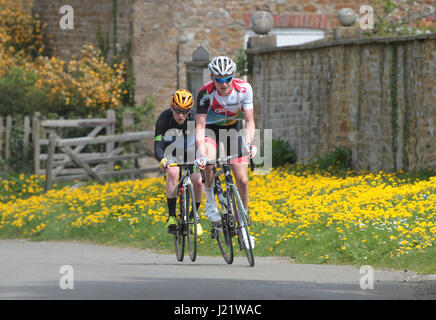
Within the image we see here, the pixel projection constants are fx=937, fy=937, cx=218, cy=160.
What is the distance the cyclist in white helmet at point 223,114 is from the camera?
9.52 metres

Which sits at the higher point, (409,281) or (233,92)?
(233,92)

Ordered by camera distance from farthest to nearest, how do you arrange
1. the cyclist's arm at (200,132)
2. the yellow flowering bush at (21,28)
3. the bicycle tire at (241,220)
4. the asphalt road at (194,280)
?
the yellow flowering bush at (21,28)
the cyclist's arm at (200,132)
the bicycle tire at (241,220)
the asphalt road at (194,280)

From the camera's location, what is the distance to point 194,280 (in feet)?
27.8

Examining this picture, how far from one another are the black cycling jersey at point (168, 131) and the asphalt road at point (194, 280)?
1.29 m

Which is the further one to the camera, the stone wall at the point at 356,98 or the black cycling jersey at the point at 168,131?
the stone wall at the point at 356,98

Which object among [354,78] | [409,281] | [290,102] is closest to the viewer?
[409,281]

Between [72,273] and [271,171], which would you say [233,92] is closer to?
[72,273]

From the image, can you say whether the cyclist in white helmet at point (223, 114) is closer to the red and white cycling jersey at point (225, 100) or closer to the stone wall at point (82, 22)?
the red and white cycling jersey at point (225, 100)

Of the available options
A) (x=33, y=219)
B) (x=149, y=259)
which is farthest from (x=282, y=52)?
(x=149, y=259)

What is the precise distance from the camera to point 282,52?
18656 millimetres

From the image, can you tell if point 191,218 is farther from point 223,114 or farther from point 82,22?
point 82,22

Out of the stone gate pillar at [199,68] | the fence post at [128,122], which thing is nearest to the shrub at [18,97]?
the fence post at [128,122]

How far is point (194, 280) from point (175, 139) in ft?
7.71
